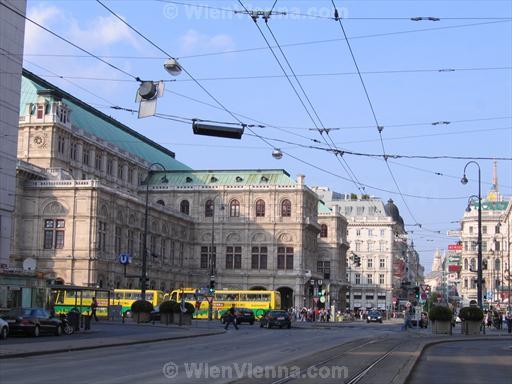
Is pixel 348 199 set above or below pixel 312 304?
above

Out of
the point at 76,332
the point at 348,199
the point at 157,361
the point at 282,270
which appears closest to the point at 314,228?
the point at 282,270

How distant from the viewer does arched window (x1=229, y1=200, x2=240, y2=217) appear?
120 metres

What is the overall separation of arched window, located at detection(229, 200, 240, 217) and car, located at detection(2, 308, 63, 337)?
274 ft

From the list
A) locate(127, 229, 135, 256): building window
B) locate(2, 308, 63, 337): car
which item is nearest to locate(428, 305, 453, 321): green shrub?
locate(2, 308, 63, 337): car

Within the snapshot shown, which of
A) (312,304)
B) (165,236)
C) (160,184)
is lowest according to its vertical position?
(312,304)

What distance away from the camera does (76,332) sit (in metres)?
40.2

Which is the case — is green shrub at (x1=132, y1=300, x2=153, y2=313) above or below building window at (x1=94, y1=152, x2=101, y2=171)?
below

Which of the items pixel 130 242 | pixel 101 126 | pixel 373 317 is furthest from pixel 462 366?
pixel 101 126

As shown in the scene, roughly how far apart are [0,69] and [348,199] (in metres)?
124

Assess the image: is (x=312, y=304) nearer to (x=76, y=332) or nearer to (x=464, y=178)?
(x=464, y=178)

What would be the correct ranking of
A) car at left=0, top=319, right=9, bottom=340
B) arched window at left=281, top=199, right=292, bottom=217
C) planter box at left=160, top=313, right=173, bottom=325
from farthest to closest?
arched window at left=281, top=199, right=292, bottom=217 < planter box at left=160, top=313, right=173, bottom=325 < car at left=0, top=319, right=9, bottom=340

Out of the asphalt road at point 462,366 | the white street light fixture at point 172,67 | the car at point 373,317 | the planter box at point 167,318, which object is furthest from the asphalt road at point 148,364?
the car at point 373,317
